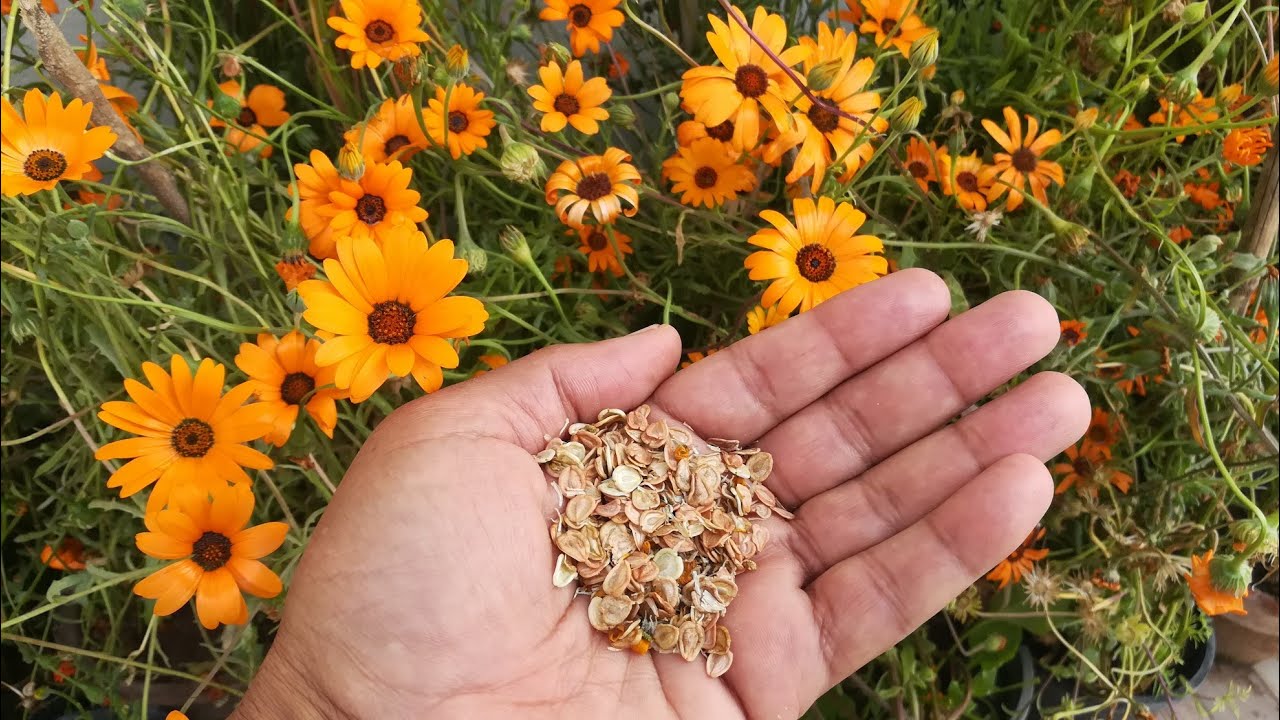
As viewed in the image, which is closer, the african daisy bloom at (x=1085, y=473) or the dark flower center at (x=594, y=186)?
the dark flower center at (x=594, y=186)

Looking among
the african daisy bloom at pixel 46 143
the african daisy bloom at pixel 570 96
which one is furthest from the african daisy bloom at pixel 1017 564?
the african daisy bloom at pixel 46 143

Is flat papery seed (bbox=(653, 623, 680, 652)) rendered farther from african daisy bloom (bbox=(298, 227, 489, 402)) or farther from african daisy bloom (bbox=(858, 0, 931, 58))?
african daisy bloom (bbox=(858, 0, 931, 58))

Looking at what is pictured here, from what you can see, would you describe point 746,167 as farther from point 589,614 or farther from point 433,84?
point 589,614

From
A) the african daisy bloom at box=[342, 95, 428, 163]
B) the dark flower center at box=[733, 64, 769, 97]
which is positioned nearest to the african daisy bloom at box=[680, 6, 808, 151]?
the dark flower center at box=[733, 64, 769, 97]

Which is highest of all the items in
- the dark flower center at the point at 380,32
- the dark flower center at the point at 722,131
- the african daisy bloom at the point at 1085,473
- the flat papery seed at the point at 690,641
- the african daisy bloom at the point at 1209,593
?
the dark flower center at the point at 380,32

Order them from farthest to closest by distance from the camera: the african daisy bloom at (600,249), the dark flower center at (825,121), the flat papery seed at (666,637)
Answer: the african daisy bloom at (600,249)
the dark flower center at (825,121)
the flat papery seed at (666,637)

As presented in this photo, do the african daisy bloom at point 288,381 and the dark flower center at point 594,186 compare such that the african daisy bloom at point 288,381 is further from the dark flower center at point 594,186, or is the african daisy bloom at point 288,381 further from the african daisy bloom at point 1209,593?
the african daisy bloom at point 1209,593
